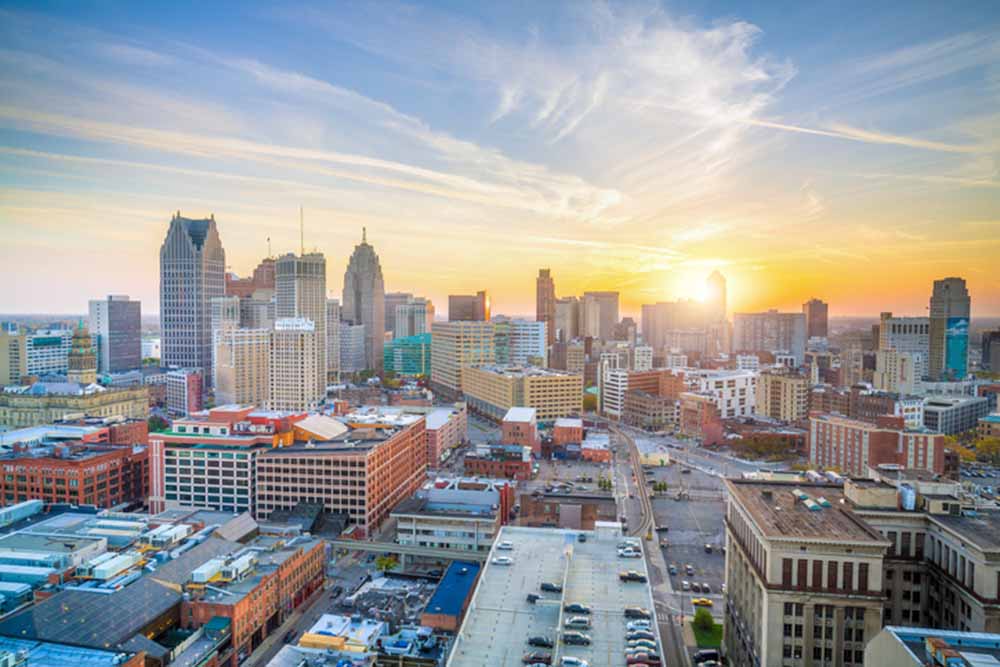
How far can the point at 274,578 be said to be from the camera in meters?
29.9

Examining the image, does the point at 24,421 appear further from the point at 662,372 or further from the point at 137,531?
the point at 662,372

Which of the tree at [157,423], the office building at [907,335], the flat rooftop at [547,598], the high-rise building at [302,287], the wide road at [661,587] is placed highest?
the high-rise building at [302,287]

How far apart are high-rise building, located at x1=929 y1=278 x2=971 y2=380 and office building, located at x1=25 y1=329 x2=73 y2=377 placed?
427 feet

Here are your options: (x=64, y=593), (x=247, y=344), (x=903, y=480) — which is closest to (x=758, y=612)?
(x=903, y=480)

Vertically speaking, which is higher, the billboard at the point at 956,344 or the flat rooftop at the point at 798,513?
the billboard at the point at 956,344

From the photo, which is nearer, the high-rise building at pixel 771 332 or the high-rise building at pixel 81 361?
the high-rise building at pixel 81 361

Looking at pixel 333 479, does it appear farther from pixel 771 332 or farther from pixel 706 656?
pixel 771 332

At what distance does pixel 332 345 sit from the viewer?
118 meters

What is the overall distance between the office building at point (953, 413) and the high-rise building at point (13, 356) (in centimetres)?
11405

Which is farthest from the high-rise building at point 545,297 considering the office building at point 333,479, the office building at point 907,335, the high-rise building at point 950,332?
the office building at point 333,479

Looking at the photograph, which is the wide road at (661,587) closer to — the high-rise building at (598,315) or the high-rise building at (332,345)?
the high-rise building at (332,345)

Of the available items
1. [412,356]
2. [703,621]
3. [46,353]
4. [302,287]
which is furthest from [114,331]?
[703,621]

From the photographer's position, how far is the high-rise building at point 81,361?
80438 mm

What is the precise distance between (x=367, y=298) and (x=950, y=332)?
10786 cm
